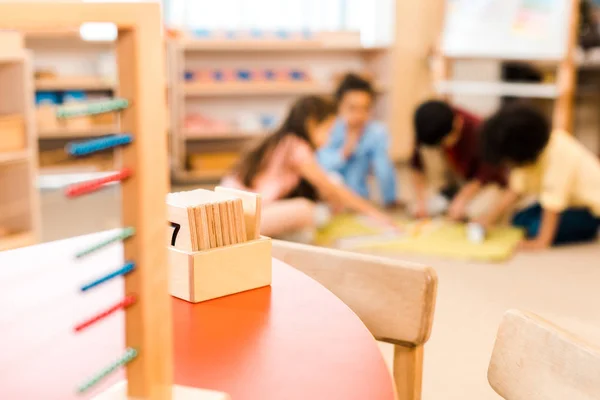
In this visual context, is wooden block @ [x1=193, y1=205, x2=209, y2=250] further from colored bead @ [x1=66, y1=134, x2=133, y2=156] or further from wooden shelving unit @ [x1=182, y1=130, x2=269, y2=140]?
wooden shelving unit @ [x1=182, y1=130, x2=269, y2=140]

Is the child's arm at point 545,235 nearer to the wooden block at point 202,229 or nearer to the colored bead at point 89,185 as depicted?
the wooden block at point 202,229

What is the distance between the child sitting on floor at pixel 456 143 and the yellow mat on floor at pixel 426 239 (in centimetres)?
22

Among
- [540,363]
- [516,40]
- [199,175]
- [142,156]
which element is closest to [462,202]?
[516,40]

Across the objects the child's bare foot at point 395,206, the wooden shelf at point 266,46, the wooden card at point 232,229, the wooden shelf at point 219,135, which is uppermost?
the wooden shelf at point 266,46

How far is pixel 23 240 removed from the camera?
3.30 m

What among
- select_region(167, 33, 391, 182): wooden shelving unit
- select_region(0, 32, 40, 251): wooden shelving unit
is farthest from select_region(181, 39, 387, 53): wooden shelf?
select_region(0, 32, 40, 251): wooden shelving unit

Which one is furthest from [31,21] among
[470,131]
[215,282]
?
A: [470,131]

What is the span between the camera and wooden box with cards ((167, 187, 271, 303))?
1105 millimetres

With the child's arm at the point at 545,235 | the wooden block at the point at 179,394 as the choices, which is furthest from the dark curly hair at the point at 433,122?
the wooden block at the point at 179,394

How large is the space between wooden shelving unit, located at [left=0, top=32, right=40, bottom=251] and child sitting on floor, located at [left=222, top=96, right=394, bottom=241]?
0.85 meters

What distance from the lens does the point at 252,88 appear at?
526 centimetres

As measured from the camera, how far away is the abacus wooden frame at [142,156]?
21.6 inches

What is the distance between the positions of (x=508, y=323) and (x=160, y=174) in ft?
1.85

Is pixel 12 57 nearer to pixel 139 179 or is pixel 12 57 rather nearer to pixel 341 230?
pixel 341 230
